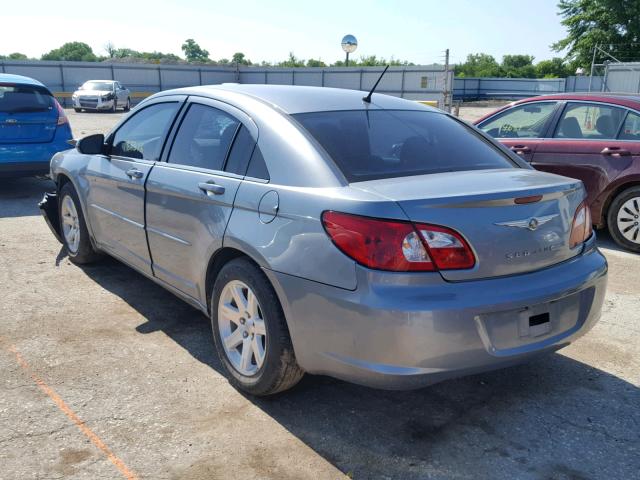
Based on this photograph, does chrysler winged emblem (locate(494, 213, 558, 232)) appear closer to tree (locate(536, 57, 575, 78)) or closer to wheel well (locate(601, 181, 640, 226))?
wheel well (locate(601, 181, 640, 226))

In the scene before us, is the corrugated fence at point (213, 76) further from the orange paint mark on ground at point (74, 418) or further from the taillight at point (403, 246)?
the taillight at point (403, 246)

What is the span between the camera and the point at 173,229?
381cm

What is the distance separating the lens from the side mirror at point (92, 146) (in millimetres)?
4824

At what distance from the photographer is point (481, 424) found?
3070 mm

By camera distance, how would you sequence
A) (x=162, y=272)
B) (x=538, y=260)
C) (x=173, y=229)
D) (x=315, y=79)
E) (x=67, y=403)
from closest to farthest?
(x=538, y=260) < (x=67, y=403) < (x=173, y=229) < (x=162, y=272) < (x=315, y=79)

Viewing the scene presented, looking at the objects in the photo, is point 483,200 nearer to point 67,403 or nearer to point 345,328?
point 345,328

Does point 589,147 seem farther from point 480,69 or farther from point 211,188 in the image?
point 480,69

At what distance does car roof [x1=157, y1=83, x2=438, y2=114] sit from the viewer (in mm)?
3521

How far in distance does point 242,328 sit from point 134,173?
5.15ft

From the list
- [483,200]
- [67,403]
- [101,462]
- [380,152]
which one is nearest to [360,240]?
[483,200]

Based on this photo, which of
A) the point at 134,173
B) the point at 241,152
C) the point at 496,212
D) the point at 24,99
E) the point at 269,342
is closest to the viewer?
the point at 496,212

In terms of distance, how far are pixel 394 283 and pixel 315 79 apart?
3561 centimetres

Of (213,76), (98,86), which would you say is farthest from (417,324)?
(213,76)

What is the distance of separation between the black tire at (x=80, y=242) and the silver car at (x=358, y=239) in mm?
1403
